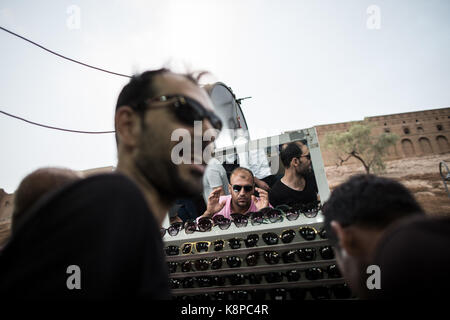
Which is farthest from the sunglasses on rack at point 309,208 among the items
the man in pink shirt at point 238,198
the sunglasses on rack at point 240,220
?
the sunglasses on rack at point 240,220

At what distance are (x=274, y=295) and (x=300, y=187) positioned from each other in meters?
2.65

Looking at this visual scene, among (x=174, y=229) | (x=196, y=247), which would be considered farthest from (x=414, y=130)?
(x=196, y=247)

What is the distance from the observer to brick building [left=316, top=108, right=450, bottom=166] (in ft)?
121

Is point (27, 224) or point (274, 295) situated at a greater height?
point (27, 224)

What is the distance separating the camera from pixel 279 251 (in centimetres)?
443

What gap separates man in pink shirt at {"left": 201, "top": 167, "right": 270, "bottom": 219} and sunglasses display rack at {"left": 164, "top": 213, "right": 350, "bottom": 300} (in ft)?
2.59

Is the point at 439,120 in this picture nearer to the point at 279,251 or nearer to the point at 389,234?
the point at 279,251

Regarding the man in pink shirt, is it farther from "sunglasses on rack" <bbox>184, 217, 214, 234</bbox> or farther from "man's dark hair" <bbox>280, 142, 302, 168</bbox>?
"man's dark hair" <bbox>280, 142, 302, 168</bbox>

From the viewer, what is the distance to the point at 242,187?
19.9 ft

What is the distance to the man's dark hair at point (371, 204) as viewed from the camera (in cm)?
115

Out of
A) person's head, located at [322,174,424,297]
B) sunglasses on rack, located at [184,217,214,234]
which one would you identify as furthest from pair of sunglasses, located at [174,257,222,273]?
person's head, located at [322,174,424,297]

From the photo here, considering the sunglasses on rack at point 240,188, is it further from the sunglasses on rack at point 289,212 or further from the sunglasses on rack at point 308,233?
the sunglasses on rack at point 308,233

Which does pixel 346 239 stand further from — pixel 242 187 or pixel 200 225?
pixel 200 225
